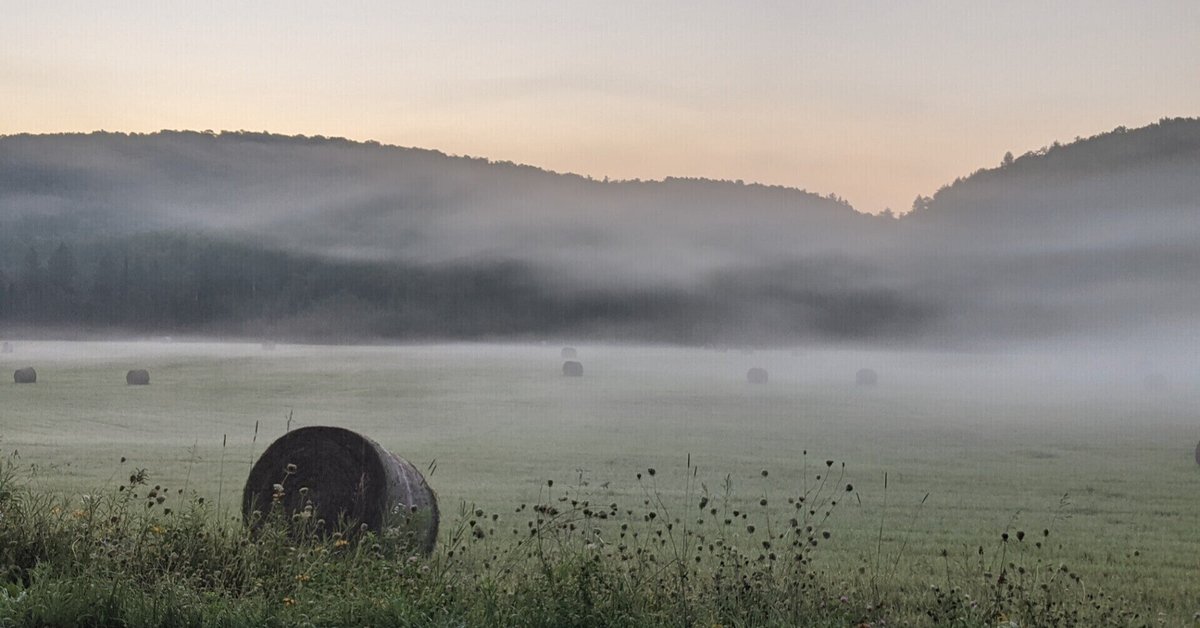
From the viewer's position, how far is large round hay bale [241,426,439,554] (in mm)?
14438

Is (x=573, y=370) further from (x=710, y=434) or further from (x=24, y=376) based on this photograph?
(x=710, y=434)

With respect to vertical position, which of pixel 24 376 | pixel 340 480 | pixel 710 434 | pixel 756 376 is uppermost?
pixel 340 480

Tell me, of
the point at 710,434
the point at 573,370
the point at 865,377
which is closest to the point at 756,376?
the point at 865,377

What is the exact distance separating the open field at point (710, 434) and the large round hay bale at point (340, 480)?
2309 mm

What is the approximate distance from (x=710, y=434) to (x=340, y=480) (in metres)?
28.8

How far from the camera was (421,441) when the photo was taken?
1528 inches

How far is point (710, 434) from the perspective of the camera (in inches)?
1667

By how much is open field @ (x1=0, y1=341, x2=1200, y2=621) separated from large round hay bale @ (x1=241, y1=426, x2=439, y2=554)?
2309mm

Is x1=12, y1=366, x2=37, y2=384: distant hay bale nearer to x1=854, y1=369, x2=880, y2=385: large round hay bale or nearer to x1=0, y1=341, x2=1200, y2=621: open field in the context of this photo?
x1=0, y1=341, x2=1200, y2=621: open field

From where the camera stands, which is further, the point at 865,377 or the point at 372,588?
the point at 865,377

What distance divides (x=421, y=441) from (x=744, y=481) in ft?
49.1

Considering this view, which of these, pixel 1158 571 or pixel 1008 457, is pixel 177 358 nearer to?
pixel 1008 457

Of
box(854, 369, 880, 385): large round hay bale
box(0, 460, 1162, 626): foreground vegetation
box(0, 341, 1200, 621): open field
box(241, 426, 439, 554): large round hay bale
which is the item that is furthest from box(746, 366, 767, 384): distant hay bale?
box(0, 460, 1162, 626): foreground vegetation

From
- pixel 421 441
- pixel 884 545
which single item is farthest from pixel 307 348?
pixel 884 545
